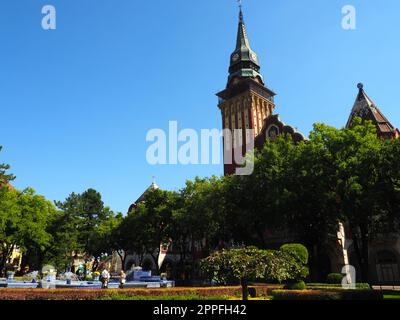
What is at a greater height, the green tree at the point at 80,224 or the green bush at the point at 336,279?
the green tree at the point at 80,224

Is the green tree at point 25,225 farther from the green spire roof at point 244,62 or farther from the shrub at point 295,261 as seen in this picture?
the green spire roof at point 244,62

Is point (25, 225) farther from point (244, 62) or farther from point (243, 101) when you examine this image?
point (244, 62)

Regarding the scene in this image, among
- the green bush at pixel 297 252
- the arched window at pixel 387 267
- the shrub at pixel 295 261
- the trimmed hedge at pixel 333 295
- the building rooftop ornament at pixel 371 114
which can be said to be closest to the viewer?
the trimmed hedge at pixel 333 295

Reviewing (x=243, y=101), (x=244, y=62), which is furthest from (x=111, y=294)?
(x=244, y=62)

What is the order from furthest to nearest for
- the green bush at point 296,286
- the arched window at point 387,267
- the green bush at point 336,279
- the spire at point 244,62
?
the spire at point 244,62 < the arched window at point 387,267 < the green bush at point 336,279 < the green bush at point 296,286

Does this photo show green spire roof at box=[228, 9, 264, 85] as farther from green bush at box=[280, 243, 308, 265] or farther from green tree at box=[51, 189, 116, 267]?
green bush at box=[280, 243, 308, 265]

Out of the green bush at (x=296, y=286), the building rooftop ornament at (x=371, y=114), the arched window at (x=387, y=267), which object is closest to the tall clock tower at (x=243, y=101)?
the building rooftop ornament at (x=371, y=114)

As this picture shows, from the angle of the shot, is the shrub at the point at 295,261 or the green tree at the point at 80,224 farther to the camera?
the green tree at the point at 80,224

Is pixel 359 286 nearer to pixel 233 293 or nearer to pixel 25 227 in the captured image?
pixel 233 293

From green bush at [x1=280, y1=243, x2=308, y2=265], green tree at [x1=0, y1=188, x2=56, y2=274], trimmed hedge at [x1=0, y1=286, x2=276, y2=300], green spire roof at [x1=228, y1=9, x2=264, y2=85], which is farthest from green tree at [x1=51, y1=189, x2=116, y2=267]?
green bush at [x1=280, y1=243, x2=308, y2=265]

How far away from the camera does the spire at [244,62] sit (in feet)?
200

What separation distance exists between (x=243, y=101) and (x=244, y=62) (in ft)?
27.9

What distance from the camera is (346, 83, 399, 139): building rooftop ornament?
43.8 m
